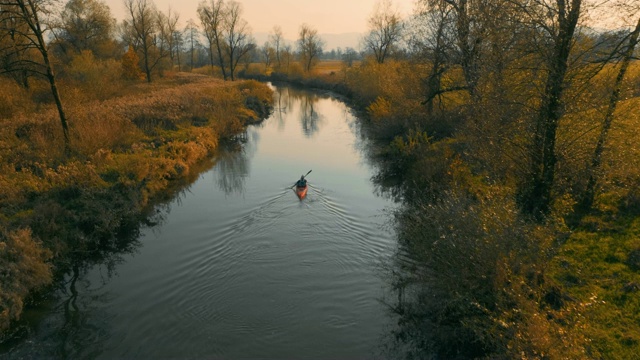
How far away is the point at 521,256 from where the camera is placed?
790 centimetres

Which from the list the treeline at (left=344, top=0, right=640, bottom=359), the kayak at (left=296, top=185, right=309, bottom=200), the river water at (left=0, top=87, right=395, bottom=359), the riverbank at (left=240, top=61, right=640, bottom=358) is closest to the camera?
the riverbank at (left=240, top=61, right=640, bottom=358)

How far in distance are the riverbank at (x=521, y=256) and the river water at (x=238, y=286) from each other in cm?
122

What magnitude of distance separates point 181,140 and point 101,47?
2820cm

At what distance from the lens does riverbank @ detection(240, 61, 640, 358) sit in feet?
22.9

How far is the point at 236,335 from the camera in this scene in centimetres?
881

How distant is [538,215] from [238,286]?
8467 millimetres

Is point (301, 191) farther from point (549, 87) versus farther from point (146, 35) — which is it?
point (146, 35)

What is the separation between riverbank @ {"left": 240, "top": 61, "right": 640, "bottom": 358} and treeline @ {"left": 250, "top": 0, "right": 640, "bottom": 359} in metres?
0.04

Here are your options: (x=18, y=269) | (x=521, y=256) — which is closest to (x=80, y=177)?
(x=18, y=269)

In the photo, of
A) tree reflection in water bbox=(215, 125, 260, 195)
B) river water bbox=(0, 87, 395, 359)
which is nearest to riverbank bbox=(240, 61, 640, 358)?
river water bbox=(0, 87, 395, 359)

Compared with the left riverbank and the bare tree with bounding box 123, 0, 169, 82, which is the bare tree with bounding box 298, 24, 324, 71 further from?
the left riverbank

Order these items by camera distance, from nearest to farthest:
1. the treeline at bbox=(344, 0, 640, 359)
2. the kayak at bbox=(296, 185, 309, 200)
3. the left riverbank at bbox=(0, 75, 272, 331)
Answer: the treeline at bbox=(344, 0, 640, 359) < the left riverbank at bbox=(0, 75, 272, 331) < the kayak at bbox=(296, 185, 309, 200)

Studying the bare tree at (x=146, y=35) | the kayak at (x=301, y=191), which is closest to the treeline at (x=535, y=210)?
the kayak at (x=301, y=191)

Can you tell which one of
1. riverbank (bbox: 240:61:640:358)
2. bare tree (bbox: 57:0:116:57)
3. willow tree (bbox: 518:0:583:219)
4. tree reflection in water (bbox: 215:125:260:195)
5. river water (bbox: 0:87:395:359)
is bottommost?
river water (bbox: 0:87:395:359)
